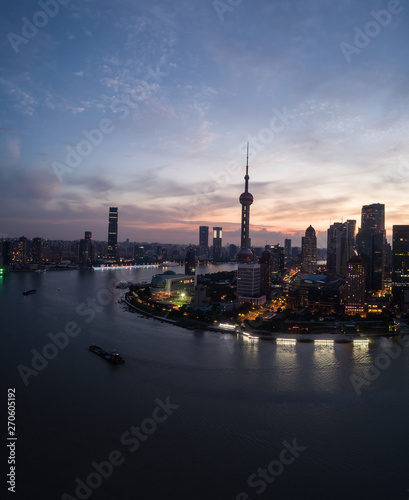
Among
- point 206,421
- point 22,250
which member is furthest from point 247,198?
point 22,250

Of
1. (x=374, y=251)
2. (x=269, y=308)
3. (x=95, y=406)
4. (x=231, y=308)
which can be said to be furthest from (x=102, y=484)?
(x=374, y=251)

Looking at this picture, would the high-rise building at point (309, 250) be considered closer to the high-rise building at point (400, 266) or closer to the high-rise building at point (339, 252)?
the high-rise building at point (339, 252)

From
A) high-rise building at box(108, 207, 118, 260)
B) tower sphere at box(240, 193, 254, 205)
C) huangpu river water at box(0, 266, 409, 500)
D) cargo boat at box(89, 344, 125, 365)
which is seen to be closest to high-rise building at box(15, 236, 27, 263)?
high-rise building at box(108, 207, 118, 260)

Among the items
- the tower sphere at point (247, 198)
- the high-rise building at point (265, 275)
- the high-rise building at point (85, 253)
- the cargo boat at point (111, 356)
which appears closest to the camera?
the cargo boat at point (111, 356)

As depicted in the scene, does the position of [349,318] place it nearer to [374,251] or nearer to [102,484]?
[102,484]

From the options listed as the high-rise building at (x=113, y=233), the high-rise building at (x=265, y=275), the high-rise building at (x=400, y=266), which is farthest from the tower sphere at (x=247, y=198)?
the high-rise building at (x=113, y=233)

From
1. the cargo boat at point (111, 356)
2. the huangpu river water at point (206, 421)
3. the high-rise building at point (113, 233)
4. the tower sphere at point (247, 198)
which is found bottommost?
the huangpu river water at point (206, 421)

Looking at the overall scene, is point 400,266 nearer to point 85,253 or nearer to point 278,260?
point 278,260
